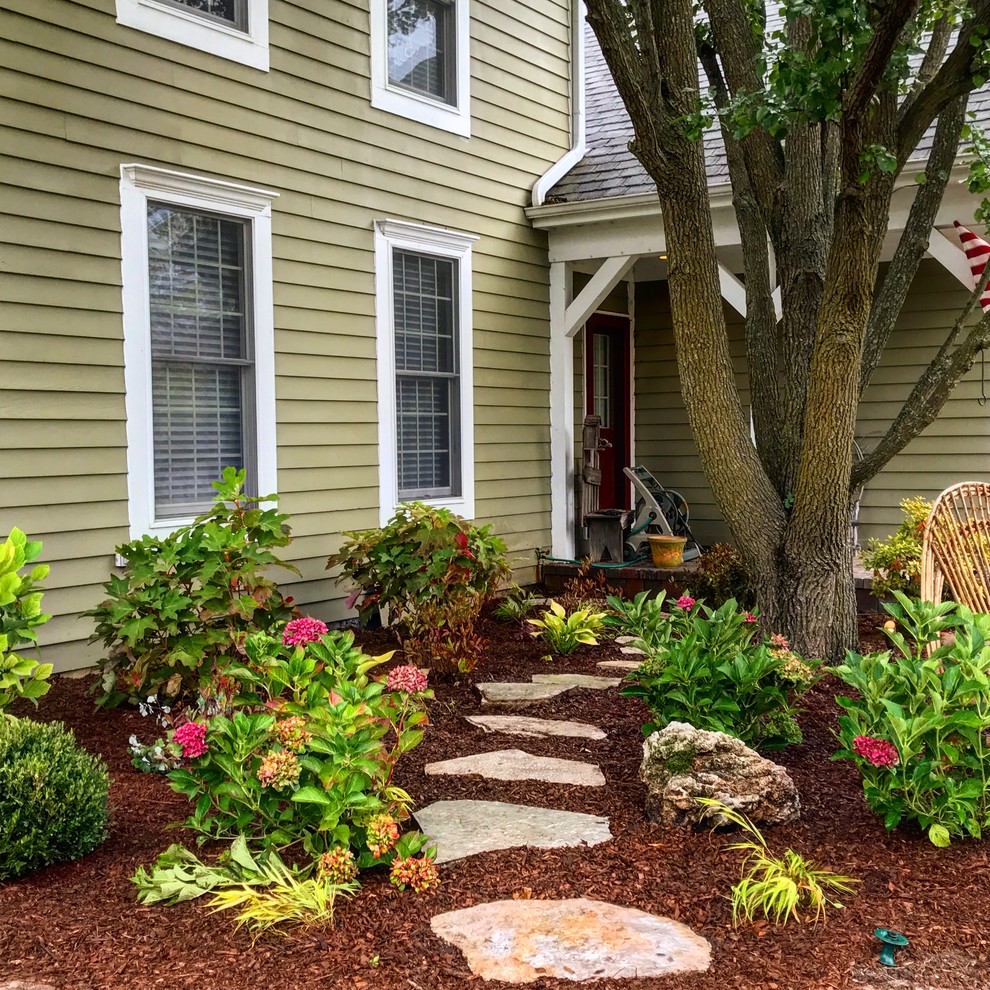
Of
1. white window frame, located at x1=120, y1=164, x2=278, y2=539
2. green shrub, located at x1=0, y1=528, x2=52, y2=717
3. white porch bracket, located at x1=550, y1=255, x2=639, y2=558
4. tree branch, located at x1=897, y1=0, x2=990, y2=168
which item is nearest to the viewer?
green shrub, located at x1=0, y1=528, x2=52, y2=717

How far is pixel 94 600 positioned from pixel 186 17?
316cm

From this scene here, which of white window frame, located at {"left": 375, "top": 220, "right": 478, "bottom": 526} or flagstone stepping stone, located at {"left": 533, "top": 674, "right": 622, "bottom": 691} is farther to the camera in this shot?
white window frame, located at {"left": 375, "top": 220, "right": 478, "bottom": 526}

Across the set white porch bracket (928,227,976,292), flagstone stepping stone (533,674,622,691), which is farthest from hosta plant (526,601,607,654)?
white porch bracket (928,227,976,292)

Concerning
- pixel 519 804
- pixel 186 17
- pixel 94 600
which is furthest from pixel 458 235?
pixel 519 804

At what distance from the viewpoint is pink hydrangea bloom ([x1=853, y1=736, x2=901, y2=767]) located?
2910 millimetres

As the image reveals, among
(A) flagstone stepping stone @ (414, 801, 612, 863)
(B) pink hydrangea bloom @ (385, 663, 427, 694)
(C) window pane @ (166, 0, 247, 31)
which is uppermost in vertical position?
(C) window pane @ (166, 0, 247, 31)

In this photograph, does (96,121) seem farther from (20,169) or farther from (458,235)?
(458,235)

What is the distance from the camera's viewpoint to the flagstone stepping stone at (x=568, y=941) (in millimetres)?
2361

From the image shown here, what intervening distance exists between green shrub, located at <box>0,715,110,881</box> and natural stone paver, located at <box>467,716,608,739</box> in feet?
5.88

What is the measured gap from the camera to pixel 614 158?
8.93 metres

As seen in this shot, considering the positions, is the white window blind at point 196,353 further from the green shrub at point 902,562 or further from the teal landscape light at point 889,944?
the teal landscape light at point 889,944

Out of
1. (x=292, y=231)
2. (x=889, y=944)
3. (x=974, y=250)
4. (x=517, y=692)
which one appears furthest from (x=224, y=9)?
(x=889, y=944)

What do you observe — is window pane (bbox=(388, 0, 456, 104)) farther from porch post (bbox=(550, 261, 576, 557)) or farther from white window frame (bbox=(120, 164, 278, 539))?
white window frame (bbox=(120, 164, 278, 539))

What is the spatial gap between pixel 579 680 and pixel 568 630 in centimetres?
76
